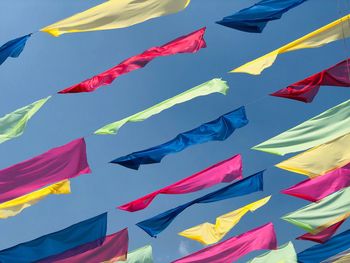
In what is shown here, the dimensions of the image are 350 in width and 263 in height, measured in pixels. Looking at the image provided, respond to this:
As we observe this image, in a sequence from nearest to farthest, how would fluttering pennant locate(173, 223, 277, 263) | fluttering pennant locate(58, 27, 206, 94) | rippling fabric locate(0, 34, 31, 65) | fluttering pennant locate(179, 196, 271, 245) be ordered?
rippling fabric locate(0, 34, 31, 65) < fluttering pennant locate(58, 27, 206, 94) < fluttering pennant locate(173, 223, 277, 263) < fluttering pennant locate(179, 196, 271, 245)

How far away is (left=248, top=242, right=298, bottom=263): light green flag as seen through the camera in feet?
29.8

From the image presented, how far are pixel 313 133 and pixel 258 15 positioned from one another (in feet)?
7.35

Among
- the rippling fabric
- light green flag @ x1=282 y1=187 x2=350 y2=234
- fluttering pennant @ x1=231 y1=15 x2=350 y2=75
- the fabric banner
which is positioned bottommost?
light green flag @ x1=282 y1=187 x2=350 y2=234

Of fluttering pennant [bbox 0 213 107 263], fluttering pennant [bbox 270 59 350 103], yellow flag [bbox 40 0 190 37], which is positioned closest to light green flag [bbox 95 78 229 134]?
fluttering pennant [bbox 270 59 350 103]

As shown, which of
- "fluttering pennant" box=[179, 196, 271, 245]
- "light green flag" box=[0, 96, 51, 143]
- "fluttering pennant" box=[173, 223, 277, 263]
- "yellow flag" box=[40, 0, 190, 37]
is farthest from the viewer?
"fluttering pennant" box=[179, 196, 271, 245]

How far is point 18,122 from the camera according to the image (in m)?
7.52

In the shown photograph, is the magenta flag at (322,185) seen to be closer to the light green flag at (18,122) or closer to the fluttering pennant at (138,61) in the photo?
the fluttering pennant at (138,61)

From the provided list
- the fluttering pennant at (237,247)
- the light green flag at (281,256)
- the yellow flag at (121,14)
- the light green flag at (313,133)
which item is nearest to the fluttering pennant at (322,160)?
the light green flag at (313,133)

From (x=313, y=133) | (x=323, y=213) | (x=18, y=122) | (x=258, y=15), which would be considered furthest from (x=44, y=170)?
(x=323, y=213)

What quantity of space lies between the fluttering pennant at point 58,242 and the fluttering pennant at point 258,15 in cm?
383

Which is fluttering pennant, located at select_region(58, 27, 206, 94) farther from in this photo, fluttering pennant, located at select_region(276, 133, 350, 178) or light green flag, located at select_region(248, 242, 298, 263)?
light green flag, located at select_region(248, 242, 298, 263)

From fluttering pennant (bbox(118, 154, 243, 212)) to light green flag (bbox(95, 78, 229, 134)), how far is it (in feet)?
4.28

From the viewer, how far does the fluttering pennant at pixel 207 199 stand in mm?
8297

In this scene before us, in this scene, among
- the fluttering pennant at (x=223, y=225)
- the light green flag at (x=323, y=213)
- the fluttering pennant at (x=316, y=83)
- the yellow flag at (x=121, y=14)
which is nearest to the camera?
the yellow flag at (x=121, y=14)
